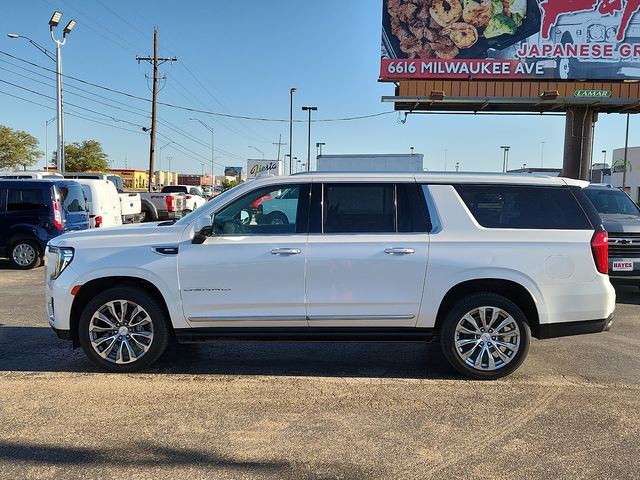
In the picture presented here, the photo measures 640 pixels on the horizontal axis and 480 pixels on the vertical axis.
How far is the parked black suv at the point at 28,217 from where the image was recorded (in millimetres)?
11422

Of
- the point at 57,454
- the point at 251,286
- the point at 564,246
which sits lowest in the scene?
the point at 57,454

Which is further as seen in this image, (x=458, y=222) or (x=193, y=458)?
(x=458, y=222)

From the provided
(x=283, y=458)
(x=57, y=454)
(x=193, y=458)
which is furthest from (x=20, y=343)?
(x=283, y=458)

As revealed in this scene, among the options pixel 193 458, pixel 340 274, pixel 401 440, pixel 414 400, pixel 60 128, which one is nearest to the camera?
pixel 193 458

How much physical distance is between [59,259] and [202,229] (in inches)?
53.8

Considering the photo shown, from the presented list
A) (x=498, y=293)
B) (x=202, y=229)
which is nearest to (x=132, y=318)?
(x=202, y=229)

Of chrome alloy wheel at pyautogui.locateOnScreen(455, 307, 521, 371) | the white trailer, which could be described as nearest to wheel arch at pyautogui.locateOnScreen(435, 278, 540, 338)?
chrome alloy wheel at pyautogui.locateOnScreen(455, 307, 521, 371)

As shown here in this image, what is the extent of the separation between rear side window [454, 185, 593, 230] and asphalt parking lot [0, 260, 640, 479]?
4.71ft

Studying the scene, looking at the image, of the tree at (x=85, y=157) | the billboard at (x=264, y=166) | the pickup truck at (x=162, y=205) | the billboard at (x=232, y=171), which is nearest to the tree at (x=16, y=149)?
the tree at (x=85, y=157)

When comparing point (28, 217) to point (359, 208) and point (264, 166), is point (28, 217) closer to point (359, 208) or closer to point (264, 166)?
point (359, 208)

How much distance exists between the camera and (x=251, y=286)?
4.85 meters

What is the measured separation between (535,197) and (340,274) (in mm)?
1930

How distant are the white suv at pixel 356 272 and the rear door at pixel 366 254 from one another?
1cm

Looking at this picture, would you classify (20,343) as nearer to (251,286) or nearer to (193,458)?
(251,286)
